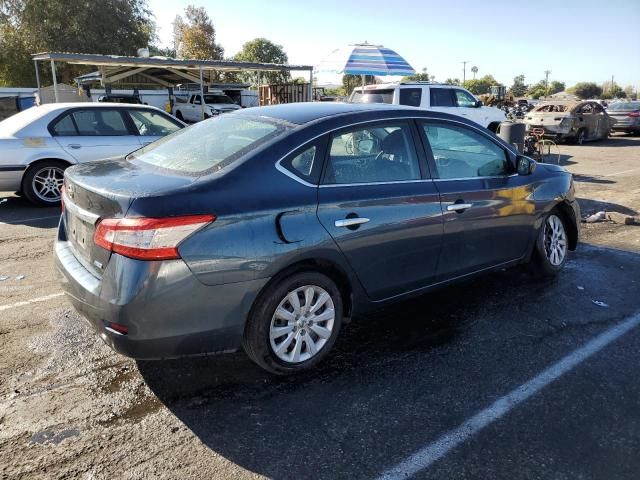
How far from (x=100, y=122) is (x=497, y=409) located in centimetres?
738

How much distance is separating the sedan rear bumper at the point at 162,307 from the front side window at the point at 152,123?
236 inches

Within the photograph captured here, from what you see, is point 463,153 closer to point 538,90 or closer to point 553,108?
point 553,108

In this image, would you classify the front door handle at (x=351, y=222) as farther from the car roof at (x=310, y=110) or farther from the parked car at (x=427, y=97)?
the parked car at (x=427, y=97)

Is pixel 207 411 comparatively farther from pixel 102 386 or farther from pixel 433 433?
pixel 433 433

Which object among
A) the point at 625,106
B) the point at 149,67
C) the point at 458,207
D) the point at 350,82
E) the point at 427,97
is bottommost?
the point at 458,207

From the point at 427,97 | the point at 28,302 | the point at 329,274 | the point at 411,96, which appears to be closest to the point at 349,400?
the point at 329,274

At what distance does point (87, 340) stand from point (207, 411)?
1298 mm

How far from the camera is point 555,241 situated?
5.02 m

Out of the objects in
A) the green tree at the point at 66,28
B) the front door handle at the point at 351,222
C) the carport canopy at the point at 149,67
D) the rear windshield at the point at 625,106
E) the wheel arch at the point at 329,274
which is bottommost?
the wheel arch at the point at 329,274

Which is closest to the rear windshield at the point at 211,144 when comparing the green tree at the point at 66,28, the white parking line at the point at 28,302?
the white parking line at the point at 28,302

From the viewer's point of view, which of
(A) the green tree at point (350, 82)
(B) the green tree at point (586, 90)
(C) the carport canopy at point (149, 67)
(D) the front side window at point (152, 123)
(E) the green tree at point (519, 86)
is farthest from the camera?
(E) the green tree at point (519, 86)

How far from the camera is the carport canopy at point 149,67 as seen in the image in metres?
12.6

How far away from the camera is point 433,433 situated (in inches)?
110

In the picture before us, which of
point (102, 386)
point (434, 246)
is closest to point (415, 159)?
point (434, 246)
